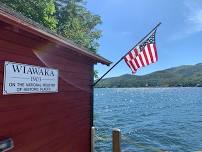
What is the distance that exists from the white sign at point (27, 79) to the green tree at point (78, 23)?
18.2m

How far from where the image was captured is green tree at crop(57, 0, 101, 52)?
89.7ft

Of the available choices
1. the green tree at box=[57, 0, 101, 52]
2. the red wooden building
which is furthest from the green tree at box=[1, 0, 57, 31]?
the red wooden building

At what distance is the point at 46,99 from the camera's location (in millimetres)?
7621

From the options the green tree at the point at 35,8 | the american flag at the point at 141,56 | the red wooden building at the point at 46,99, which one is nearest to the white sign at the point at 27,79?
the red wooden building at the point at 46,99

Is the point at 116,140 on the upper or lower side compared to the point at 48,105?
lower

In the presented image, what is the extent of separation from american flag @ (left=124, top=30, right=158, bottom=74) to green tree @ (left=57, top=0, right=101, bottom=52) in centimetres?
1547

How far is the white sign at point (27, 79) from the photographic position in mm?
6242

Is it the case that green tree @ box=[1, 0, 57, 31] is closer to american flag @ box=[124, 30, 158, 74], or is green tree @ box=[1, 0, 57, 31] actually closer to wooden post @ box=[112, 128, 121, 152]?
american flag @ box=[124, 30, 158, 74]

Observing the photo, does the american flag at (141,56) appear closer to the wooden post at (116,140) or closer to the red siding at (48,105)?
the red siding at (48,105)

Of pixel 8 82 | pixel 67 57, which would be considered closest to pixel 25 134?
pixel 8 82

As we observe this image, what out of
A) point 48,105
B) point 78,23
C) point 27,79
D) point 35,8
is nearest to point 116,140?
point 48,105

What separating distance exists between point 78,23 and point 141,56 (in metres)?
18.8

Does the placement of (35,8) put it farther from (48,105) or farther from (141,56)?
(48,105)

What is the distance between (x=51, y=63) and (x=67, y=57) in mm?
993
